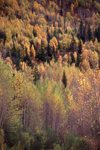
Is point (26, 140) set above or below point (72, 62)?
below

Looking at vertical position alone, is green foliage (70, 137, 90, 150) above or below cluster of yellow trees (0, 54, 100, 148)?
below

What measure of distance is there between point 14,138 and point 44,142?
17.9 feet

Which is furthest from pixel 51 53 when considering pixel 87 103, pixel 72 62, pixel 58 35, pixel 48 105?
pixel 87 103

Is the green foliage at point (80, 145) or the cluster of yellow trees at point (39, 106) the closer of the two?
the cluster of yellow trees at point (39, 106)

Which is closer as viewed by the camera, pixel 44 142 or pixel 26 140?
pixel 26 140

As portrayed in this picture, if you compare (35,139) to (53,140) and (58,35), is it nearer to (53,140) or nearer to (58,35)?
(53,140)

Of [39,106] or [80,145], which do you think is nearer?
[80,145]

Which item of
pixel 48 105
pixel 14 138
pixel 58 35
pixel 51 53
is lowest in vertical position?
pixel 14 138

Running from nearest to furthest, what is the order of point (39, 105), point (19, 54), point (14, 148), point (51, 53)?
point (14, 148) → point (39, 105) → point (19, 54) → point (51, 53)

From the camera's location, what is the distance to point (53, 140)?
2412 centimetres

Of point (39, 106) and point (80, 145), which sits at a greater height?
point (39, 106)

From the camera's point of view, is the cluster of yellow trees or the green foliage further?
the green foliage

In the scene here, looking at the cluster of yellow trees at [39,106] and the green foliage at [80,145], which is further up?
the cluster of yellow trees at [39,106]

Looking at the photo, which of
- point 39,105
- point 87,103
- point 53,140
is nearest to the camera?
point 87,103
